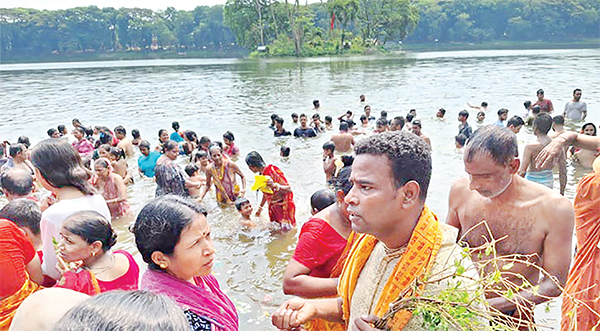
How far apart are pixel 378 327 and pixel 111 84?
119 feet

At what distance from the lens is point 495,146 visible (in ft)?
8.67

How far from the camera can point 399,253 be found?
1854mm

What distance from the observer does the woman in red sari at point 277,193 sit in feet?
21.4

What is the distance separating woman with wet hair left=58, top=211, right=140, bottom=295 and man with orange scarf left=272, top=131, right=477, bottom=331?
1621 millimetres

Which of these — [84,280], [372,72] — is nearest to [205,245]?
[84,280]

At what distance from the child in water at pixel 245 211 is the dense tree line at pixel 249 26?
56.9 metres

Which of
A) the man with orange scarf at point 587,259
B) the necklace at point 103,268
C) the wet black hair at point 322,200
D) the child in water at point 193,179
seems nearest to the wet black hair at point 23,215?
the necklace at point 103,268

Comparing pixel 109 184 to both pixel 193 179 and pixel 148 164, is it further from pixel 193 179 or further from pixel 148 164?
pixel 148 164

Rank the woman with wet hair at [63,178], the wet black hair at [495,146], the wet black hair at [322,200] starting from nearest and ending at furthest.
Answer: the wet black hair at [495,146], the woman with wet hair at [63,178], the wet black hair at [322,200]

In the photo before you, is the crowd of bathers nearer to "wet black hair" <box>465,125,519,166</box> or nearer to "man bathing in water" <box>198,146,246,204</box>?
"wet black hair" <box>465,125,519,166</box>

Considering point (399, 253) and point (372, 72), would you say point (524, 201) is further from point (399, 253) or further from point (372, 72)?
point (372, 72)

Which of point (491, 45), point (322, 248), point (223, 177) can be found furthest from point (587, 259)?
point (491, 45)

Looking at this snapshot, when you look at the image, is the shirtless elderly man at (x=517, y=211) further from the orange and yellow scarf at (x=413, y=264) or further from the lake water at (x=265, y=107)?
the lake water at (x=265, y=107)

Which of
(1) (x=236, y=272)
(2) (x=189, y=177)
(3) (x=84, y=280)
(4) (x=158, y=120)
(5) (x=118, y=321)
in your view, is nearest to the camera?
(5) (x=118, y=321)
